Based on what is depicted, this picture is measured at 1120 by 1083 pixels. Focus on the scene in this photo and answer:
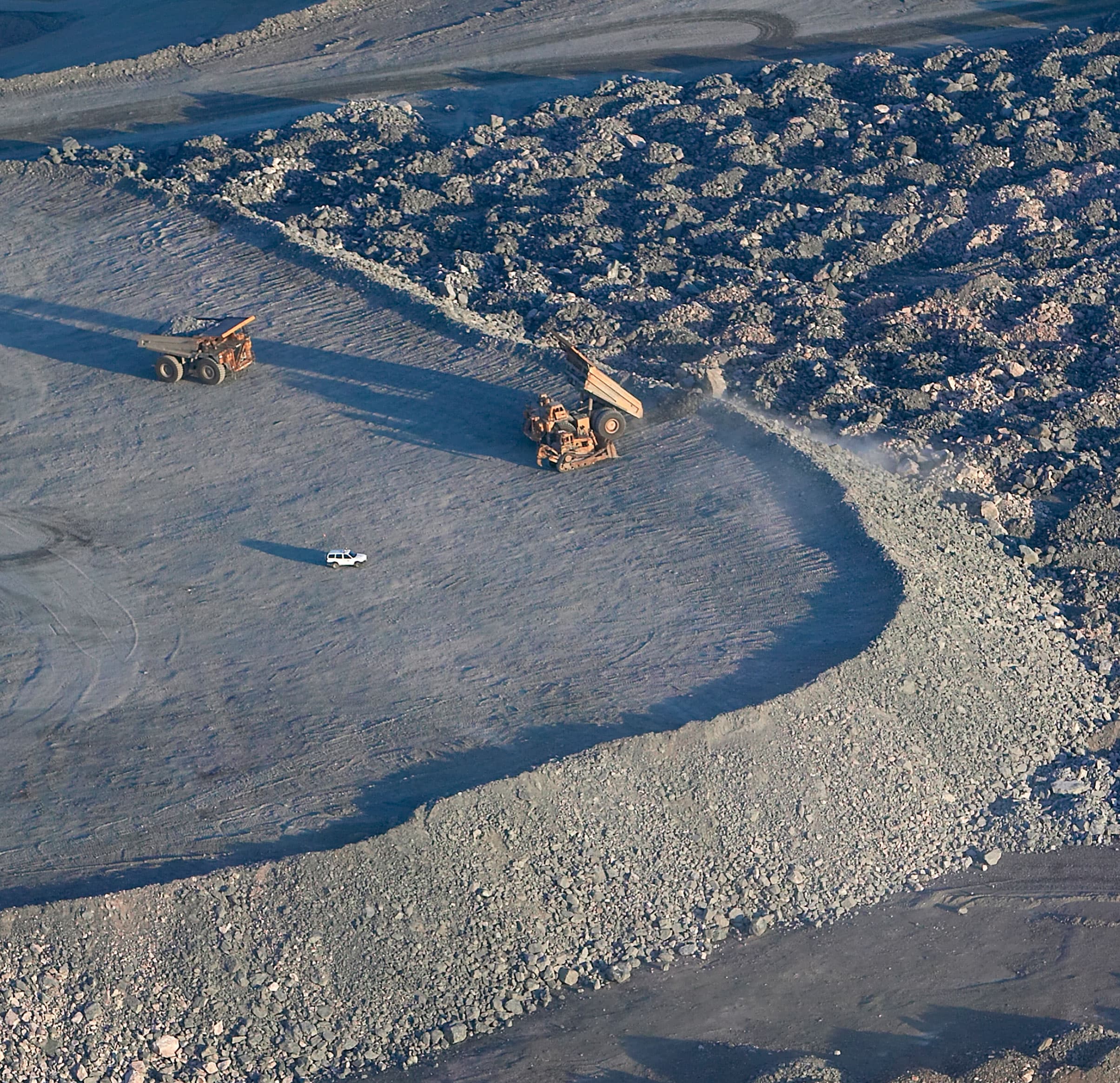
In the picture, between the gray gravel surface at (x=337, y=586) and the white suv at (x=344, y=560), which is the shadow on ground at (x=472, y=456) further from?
the white suv at (x=344, y=560)

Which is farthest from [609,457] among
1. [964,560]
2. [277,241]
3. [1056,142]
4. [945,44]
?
[945,44]

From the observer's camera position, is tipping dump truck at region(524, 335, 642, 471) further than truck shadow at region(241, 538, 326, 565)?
Yes

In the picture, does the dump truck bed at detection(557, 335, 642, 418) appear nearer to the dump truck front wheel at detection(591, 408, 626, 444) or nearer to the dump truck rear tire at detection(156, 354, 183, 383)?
the dump truck front wheel at detection(591, 408, 626, 444)

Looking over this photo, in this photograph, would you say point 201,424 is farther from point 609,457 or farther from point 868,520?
point 868,520

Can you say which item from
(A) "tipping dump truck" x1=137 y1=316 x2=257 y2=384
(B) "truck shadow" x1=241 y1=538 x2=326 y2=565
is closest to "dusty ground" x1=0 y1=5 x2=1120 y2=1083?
(B) "truck shadow" x1=241 y1=538 x2=326 y2=565

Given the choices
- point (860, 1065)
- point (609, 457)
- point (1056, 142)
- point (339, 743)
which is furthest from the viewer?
point (1056, 142)
